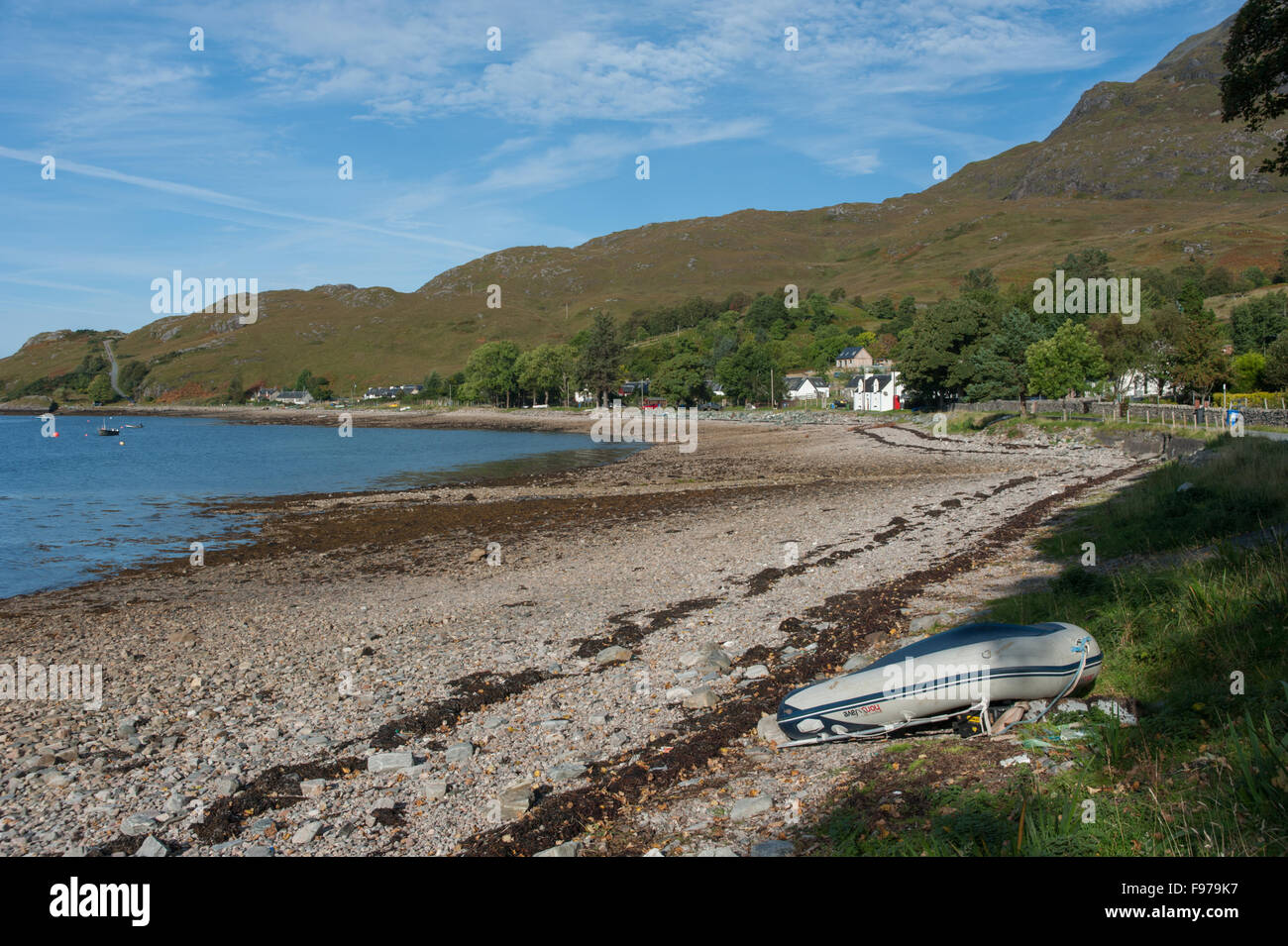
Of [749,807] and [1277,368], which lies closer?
[749,807]

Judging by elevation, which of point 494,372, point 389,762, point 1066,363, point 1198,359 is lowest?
point 389,762

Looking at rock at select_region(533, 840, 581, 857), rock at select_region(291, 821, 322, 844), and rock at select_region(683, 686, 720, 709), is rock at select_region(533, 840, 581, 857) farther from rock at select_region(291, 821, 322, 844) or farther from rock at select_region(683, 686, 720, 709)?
rock at select_region(683, 686, 720, 709)

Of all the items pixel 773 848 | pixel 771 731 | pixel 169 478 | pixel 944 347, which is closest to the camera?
pixel 773 848

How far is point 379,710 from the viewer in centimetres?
1066

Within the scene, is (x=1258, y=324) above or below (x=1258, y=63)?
above

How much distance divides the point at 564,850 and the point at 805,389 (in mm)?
138358

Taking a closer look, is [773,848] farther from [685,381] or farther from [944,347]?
[685,381]

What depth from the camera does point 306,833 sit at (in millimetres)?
7285

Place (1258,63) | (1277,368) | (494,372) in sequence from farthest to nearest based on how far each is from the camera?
(494,372) → (1277,368) → (1258,63)

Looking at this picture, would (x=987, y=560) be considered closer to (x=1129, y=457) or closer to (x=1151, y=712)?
(x=1151, y=712)

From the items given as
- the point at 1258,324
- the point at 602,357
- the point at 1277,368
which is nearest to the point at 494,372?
the point at 602,357

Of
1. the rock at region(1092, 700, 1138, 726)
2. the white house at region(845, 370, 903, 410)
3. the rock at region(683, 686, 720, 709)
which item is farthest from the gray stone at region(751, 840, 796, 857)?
the white house at region(845, 370, 903, 410)

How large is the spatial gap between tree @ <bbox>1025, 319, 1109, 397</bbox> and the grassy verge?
58.6 m

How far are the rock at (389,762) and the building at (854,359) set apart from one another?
162864mm
